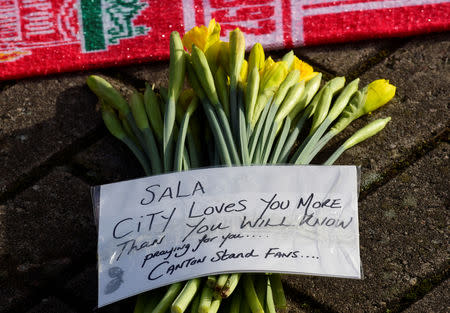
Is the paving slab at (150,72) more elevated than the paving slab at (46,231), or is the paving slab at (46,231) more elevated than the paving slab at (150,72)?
the paving slab at (150,72)

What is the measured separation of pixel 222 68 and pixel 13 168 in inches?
18.6

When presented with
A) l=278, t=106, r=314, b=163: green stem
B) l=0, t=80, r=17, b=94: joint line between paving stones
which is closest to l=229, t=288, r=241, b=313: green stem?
l=278, t=106, r=314, b=163: green stem

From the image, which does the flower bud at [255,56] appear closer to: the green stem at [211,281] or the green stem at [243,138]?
the green stem at [243,138]

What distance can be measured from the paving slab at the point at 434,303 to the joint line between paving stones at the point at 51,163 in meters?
0.68

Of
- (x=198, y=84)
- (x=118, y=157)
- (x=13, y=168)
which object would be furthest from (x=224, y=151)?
(x=13, y=168)

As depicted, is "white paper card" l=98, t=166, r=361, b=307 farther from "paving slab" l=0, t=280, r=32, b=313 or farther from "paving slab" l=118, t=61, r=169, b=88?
"paving slab" l=118, t=61, r=169, b=88

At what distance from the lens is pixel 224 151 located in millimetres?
945

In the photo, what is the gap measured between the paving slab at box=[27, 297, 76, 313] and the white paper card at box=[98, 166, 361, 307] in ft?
0.50

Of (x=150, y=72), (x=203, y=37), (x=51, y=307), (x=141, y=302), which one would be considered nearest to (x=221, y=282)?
(x=141, y=302)

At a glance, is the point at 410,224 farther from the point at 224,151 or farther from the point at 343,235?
the point at 224,151

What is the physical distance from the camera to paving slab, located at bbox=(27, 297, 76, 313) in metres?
1.01

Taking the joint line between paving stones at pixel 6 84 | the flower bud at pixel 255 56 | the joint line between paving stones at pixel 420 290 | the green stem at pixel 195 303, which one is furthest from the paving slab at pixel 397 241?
the joint line between paving stones at pixel 6 84

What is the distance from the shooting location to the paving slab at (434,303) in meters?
0.99

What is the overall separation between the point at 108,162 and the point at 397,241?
0.57 m
